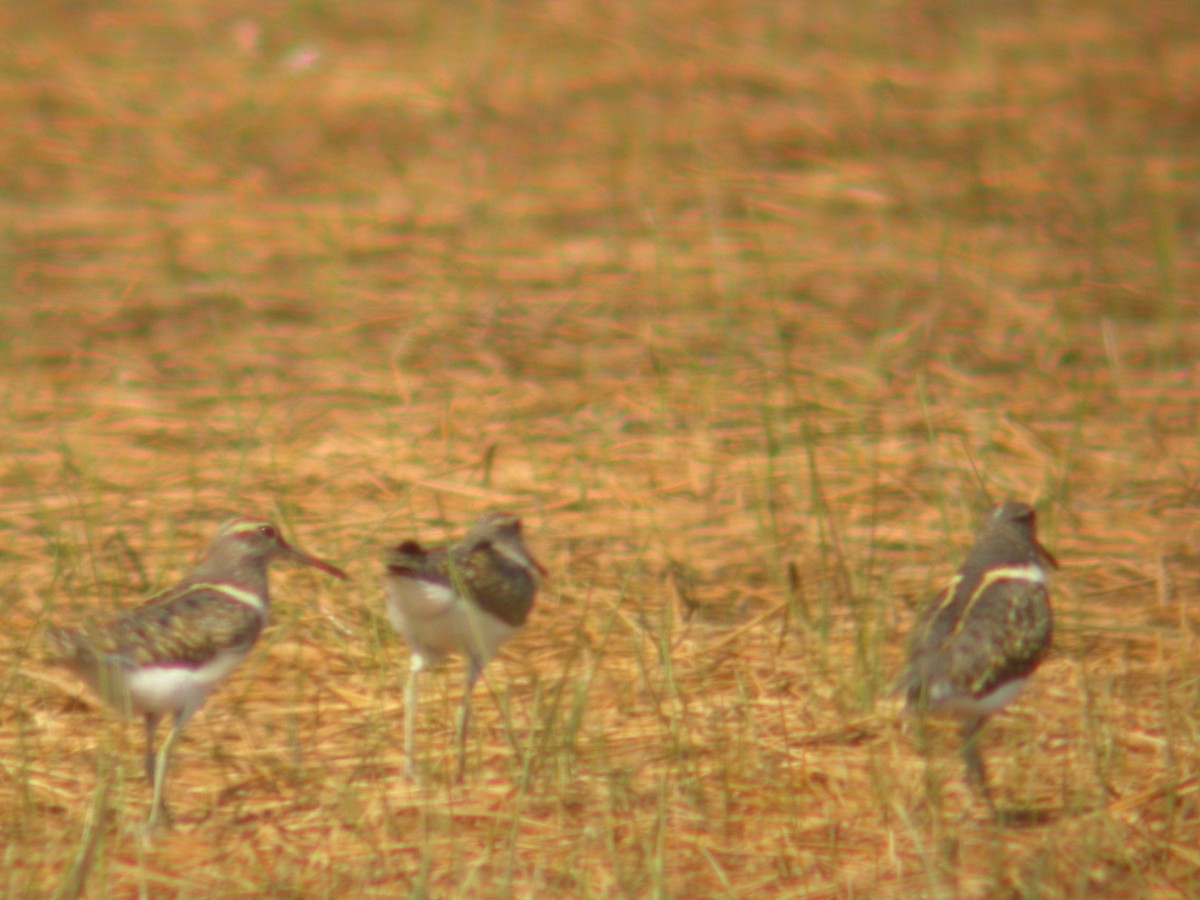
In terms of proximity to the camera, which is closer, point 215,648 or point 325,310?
point 215,648

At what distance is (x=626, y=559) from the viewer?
552 cm

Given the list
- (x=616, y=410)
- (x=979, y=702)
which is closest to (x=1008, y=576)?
(x=979, y=702)

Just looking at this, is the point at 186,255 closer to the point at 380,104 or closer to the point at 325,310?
the point at 325,310

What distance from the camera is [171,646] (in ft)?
13.1

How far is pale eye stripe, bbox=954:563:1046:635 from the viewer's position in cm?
424

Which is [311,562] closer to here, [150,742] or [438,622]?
[438,622]

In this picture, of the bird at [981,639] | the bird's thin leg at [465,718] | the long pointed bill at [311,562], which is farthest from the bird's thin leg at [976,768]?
the long pointed bill at [311,562]

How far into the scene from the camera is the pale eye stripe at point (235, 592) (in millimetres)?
4336

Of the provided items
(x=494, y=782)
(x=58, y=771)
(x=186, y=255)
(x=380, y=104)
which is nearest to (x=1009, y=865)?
(x=494, y=782)

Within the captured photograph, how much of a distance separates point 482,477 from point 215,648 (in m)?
2.16

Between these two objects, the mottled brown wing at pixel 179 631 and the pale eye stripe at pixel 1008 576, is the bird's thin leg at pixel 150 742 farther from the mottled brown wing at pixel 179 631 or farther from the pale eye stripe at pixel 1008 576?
the pale eye stripe at pixel 1008 576

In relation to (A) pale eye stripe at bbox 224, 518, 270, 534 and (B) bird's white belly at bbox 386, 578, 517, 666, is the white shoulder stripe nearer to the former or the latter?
(A) pale eye stripe at bbox 224, 518, 270, 534

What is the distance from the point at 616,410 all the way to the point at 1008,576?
2679mm

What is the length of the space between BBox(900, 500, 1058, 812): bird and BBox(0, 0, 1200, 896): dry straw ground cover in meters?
0.19
